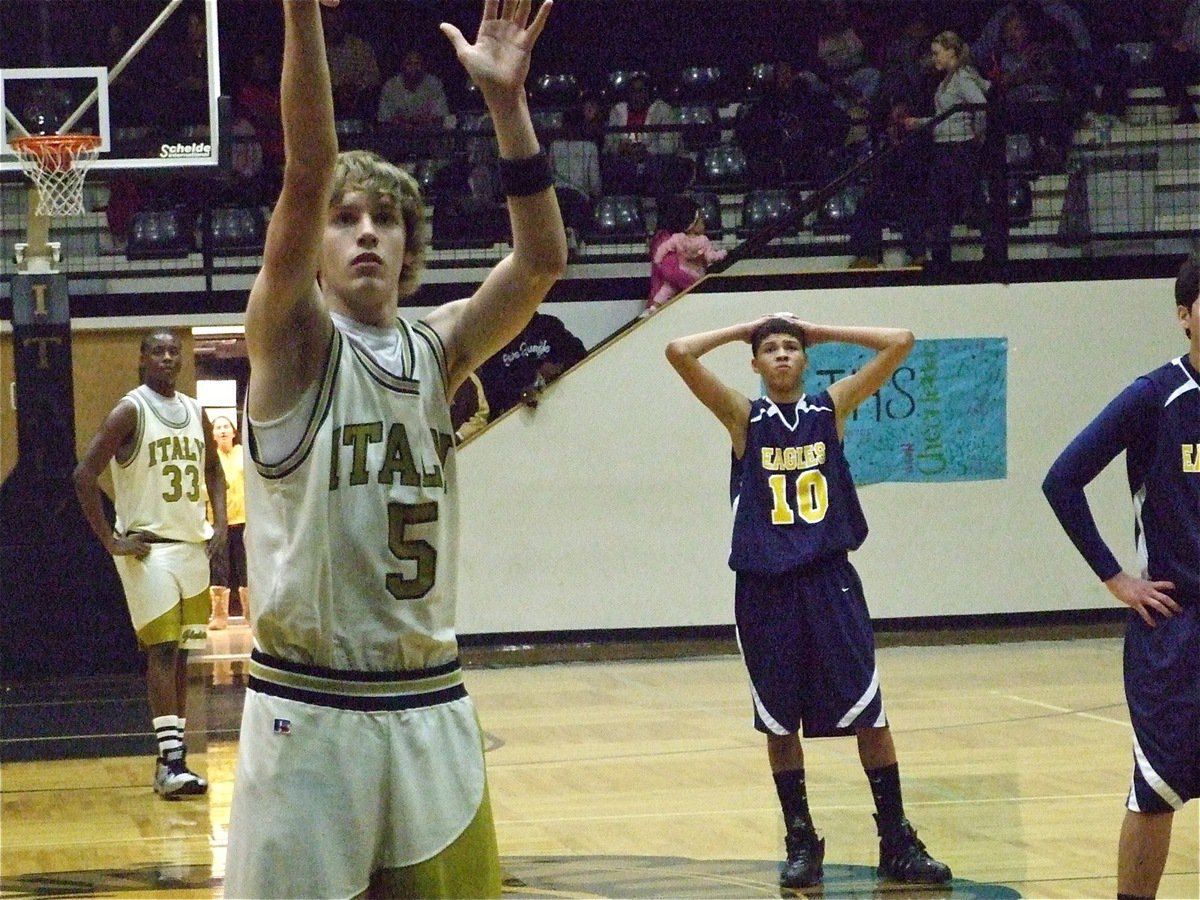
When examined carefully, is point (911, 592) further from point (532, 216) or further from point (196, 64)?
point (532, 216)

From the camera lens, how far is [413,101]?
1628 cm

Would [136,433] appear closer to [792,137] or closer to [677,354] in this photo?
[677,354]

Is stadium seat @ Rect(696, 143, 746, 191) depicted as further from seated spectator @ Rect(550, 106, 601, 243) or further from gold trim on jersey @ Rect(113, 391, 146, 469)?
gold trim on jersey @ Rect(113, 391, 146, 469)

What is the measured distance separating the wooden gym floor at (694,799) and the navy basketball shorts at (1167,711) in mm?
1283

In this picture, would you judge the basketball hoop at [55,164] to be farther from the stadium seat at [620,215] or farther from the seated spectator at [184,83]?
the stadium seat at [620,215]

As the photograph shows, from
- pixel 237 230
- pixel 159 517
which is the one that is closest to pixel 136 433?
pixel 159 517

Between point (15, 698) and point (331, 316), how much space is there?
886cm

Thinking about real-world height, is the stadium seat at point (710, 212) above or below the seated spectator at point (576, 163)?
below

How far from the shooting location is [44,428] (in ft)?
→ 35.3

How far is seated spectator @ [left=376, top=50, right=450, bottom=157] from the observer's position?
16094 mm

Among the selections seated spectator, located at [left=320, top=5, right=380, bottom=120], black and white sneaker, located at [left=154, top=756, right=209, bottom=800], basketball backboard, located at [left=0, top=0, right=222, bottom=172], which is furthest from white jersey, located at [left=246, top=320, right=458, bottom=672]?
seated spectator, located at [left=320, top=5, right=380, bottom=120]

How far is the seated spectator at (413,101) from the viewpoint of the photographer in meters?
16.1

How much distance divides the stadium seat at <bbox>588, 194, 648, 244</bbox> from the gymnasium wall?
194cm

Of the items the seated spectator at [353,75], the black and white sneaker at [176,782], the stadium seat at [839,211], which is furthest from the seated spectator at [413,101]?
the black and white sneaker at [176,782]
